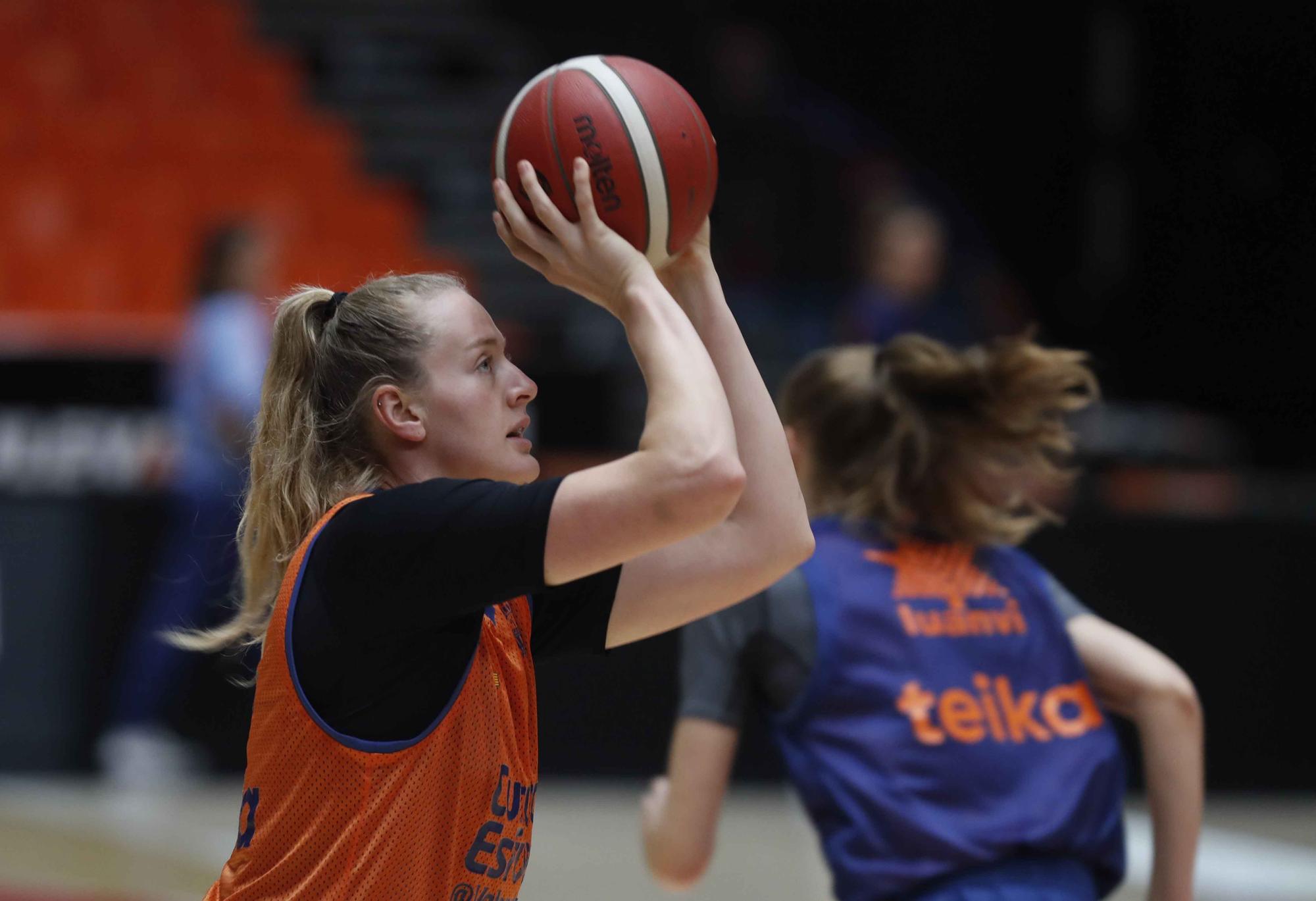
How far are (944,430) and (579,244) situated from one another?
2.82 ft

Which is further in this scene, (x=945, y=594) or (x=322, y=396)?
(x=945, y=594)

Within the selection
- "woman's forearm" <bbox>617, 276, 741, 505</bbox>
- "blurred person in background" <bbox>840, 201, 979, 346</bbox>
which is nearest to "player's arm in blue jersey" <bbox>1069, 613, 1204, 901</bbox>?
"woman's forearm" <bbox>617, 276, 741, 505</bbox>

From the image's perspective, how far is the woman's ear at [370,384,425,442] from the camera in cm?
190

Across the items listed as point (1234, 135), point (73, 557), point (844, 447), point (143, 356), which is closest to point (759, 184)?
point (1234, 135)

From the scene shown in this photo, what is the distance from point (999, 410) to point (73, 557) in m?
4.43

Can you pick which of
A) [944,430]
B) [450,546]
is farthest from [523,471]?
[944,430]

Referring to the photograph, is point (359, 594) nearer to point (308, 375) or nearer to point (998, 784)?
point (308, 375)

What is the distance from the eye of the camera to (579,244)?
189cm

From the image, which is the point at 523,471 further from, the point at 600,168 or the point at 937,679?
the point at 937,679

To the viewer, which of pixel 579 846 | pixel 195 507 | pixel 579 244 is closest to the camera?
pixel 579 244

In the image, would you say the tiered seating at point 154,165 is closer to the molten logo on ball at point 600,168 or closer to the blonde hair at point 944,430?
the blonde hair at point 944,430

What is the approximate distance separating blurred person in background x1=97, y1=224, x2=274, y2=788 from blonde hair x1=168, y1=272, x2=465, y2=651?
3.67m

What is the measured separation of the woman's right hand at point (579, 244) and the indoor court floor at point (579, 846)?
9.22 feet

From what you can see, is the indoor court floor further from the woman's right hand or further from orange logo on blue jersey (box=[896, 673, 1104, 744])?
the woman's right hand
